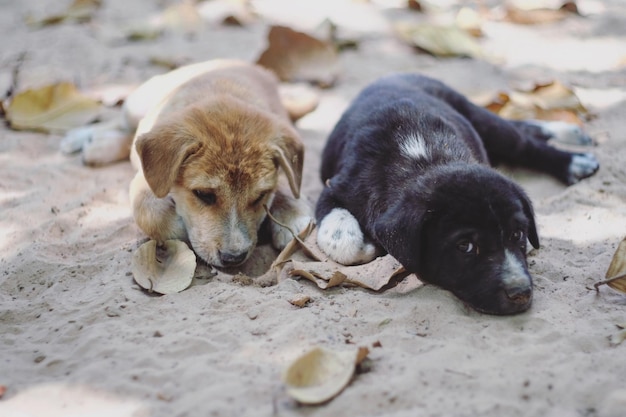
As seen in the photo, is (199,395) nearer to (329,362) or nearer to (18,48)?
(329,362)

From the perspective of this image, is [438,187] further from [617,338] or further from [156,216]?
[156,216]

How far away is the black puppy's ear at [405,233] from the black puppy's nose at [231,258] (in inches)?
40.5

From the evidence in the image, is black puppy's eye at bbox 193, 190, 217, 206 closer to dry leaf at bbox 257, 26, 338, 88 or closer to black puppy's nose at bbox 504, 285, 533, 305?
black puppy's nose at bbox 504, 285, 533, 305

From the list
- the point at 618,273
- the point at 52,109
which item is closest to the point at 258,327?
the point at 618,273

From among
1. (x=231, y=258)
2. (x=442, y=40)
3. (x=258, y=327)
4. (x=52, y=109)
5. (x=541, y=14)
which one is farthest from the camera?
(x=541, y=14)

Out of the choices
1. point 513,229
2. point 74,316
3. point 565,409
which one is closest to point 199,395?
point 74,316

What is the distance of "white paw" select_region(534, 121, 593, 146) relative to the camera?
6.57 meters

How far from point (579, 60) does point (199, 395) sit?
7.11m

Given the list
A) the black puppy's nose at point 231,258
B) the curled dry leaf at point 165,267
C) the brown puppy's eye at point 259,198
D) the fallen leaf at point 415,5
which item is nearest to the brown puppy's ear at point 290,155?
the brown puppy's eye at point 259,198

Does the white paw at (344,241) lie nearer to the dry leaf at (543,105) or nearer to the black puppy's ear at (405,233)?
the black puppy's ear at (405,233)

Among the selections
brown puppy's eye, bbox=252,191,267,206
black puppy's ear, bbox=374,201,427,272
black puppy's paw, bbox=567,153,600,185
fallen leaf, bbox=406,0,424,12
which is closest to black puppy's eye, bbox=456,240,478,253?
black puppy's ear, bbox=374,201,427,272

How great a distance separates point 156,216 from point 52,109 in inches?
116

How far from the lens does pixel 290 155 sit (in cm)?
522

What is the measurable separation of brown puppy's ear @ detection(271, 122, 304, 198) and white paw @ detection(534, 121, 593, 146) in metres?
2.80
